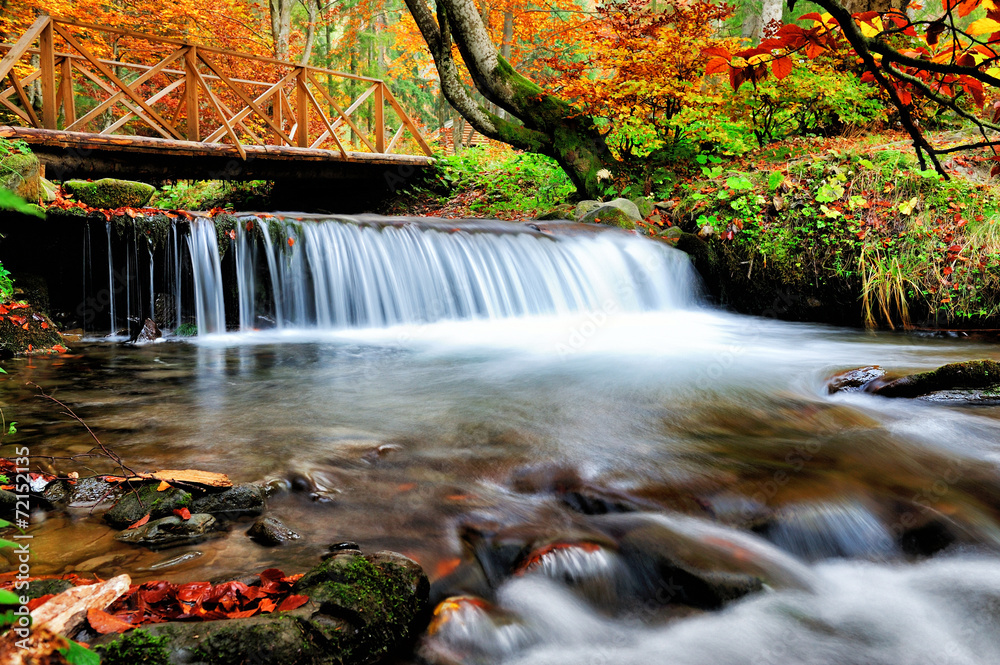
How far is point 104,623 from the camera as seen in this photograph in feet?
5.54

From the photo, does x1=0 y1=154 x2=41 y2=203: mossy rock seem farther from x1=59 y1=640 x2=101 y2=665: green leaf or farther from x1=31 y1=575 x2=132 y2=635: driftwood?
x1=59 y1=640 x2=101 y2=665: green leaf

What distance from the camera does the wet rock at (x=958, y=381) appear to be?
436cm

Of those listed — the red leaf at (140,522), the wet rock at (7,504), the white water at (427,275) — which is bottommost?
the red leaf at (140,522)

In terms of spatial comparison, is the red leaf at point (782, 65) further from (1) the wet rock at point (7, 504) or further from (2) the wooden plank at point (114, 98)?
(2) the wooden plank at point (114, 98)

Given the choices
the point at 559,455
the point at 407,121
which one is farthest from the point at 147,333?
the point at 407,121

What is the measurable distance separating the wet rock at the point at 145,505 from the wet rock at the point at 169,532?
7cm

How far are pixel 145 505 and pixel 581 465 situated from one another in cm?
201

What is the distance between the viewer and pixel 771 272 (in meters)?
8.31

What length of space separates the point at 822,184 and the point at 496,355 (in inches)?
199

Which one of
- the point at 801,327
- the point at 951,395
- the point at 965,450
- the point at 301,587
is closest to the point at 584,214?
the point at 801,327

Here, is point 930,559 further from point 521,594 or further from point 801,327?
point 801,327

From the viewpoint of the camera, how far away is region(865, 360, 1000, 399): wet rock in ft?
14.3

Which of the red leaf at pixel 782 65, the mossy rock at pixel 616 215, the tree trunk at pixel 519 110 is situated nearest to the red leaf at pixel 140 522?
the red leaf at pixel 782 65

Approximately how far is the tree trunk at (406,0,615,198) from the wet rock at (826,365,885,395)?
6.80 m
